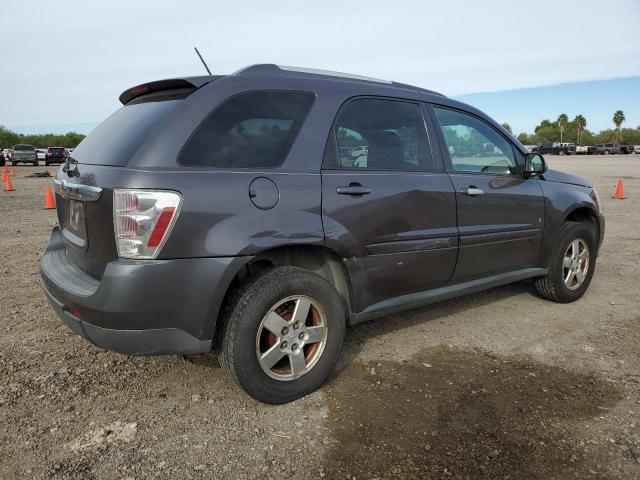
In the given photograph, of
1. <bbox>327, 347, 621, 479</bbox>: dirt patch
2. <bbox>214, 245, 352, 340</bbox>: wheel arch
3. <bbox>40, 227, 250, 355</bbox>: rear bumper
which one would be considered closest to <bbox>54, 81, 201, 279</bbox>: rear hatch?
<bbox>40, 227, 250, 355</bbox>: rear bumper

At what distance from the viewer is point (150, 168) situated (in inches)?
96.9

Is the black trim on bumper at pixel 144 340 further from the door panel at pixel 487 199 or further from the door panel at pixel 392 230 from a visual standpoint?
the door panel at pixel 487 199

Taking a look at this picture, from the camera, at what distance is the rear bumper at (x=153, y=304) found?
243cm

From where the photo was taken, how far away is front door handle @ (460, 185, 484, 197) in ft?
12.1

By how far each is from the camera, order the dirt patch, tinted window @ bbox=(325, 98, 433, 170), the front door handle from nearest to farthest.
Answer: the dirt patch < tinted window @ bbox=(325, 98, 433, 170) < the front door handle

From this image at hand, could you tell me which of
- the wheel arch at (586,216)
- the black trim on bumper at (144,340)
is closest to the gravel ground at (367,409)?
the black trim on bumper at (144,340)

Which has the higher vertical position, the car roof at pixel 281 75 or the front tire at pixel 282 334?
the car roof at pixel 281 75

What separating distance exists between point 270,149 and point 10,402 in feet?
6.77

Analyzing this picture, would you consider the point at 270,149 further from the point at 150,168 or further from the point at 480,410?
the point at 480,410

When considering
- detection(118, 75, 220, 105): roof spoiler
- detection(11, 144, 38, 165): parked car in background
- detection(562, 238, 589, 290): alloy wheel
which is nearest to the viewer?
detection(118, 75, 220, 105): roof spoiler

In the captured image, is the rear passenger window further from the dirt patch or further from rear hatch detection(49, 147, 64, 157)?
rear hatch detection(49, 147, 64, 157)

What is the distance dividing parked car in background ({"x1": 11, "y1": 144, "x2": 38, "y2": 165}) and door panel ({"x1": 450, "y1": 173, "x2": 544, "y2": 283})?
36884mm

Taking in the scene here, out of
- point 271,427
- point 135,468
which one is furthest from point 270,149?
point 135,468

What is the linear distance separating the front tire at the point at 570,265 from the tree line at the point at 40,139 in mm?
76368
